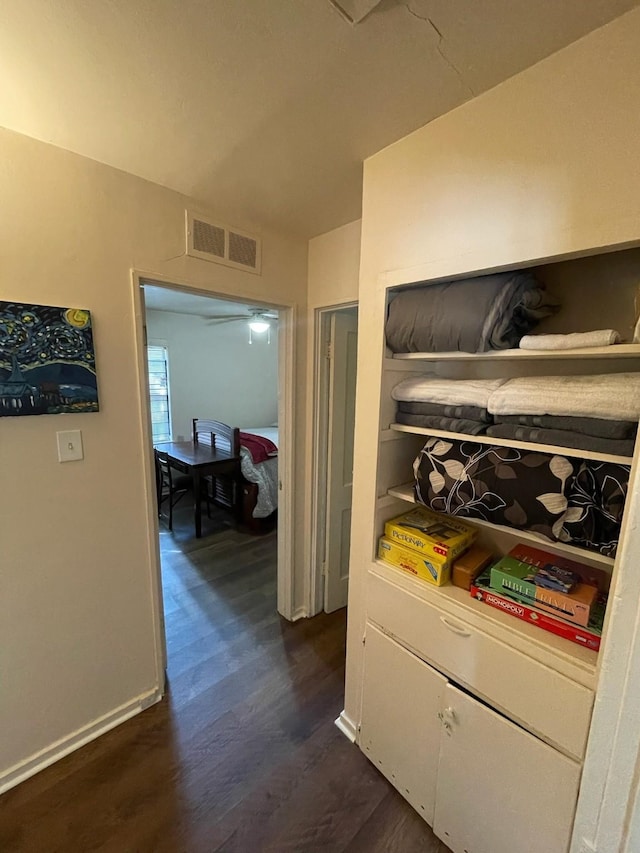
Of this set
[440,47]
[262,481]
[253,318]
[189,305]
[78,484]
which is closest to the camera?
[440,47]

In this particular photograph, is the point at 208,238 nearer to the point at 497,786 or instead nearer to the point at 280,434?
the point at 280,434

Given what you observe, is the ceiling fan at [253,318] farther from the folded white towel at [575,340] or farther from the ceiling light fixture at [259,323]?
the folded white towel at [575,340]

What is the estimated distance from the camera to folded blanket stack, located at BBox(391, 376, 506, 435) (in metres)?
1.12

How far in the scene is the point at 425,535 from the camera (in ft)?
4.26

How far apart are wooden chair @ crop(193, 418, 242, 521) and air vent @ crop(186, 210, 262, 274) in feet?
6.45

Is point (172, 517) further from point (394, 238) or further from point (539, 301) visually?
point (539, 301)

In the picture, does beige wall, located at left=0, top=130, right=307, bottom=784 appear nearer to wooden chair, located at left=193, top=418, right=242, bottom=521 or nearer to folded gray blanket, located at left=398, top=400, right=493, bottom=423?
folded gray blanket, located at left=398, top=400, right=493, bottom=423

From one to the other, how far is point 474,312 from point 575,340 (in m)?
0.27

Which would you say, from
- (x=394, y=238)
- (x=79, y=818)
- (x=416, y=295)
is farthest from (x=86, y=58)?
(x=79, y=818)

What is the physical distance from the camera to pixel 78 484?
1.42 m

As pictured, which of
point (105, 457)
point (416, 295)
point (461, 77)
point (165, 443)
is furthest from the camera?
point (165, 443)

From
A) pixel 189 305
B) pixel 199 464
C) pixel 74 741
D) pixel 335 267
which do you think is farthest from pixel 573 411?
pixel 189 305

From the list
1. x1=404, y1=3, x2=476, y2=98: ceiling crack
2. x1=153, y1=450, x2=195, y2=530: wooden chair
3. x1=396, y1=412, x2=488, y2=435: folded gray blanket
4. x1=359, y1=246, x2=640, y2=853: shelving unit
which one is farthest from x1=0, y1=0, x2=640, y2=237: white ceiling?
x1=153, y1=450, x2=195, y2=530: wooden chair

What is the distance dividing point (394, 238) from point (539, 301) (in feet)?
1.69
